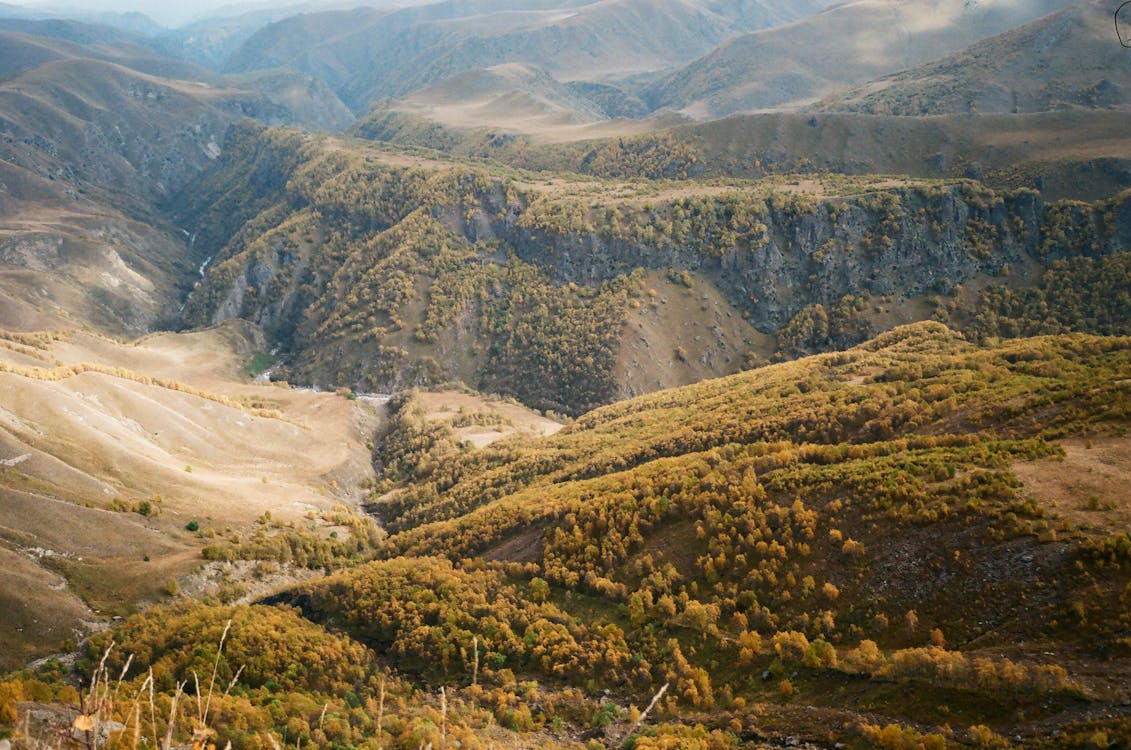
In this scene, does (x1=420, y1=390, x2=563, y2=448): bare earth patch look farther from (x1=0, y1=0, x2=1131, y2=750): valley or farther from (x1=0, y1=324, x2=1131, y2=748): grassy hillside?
(x1=0, y1=324, x2=1131, y2=748): grassy hillside

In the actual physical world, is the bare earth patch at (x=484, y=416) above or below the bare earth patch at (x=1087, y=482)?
below

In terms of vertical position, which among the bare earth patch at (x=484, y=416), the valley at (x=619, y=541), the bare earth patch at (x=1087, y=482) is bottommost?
the bare earth patch at (x=484, y=416)

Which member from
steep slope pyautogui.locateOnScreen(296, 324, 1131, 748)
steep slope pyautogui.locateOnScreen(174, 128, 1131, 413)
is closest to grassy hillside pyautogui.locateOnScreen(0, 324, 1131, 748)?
steep slope pyautogui.locateOnScreen(296, 324, 1131, 748)

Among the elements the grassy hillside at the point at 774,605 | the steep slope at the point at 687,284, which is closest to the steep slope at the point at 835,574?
the grassy hillside at the point at 774,605

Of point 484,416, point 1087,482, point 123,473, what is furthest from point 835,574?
point 484,416

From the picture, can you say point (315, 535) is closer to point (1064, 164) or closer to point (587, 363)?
point (587, 363)

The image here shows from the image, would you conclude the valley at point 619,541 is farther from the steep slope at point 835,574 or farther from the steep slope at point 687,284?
the steep slope at point 687,284

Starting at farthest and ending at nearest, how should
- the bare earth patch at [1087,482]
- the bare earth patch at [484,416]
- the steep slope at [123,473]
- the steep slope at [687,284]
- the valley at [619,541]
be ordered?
the steep slope at [687,284], the bare earth patch at [484,416], the steep slope at [123,473], the bare earth patch at [1087,482], the valley at [619,541]

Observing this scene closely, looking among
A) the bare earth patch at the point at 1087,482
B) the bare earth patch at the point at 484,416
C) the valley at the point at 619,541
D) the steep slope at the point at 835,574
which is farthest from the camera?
the bare earth patch at the point at 484,416

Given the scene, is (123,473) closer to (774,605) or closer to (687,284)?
(774,605)
